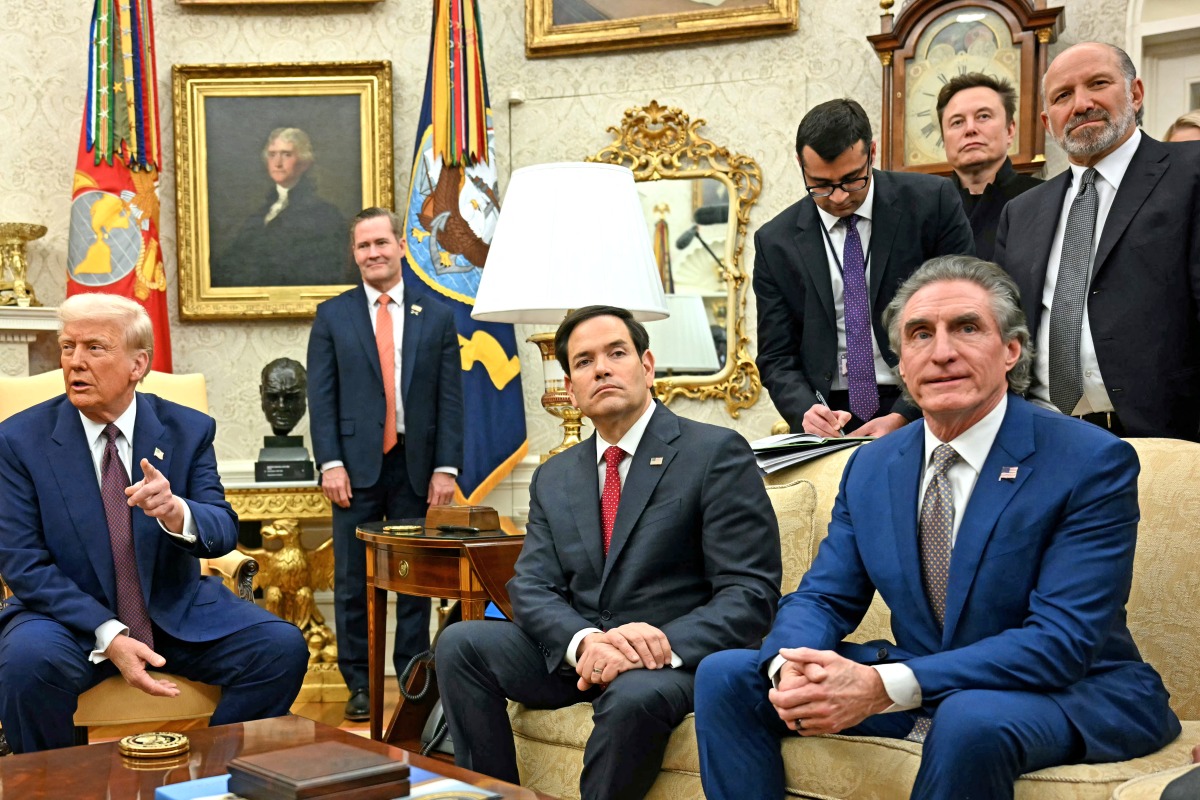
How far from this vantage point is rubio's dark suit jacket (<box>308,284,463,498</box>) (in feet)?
15.5

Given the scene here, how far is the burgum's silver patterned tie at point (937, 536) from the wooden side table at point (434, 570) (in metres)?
1.39

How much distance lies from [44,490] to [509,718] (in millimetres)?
1391

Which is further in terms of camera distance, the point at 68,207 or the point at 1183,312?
the point at 68,207

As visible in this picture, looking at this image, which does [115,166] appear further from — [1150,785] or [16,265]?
[1150,785]

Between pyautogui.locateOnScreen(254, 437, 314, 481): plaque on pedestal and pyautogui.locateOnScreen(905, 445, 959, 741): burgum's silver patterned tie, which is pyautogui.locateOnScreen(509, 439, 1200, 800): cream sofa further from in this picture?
pyautogui.locateOnScreen(254, 437, 314, 481): plaque on pedestal

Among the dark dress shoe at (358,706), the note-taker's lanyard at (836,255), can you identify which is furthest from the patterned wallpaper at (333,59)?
the note-taker's lanyard at (836,255)

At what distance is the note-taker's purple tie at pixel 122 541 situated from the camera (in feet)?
10.5

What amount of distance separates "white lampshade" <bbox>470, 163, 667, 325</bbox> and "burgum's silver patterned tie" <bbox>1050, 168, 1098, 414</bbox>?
1.17m

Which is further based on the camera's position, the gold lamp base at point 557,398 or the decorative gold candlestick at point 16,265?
the decorative gold candlestick at point 16,265

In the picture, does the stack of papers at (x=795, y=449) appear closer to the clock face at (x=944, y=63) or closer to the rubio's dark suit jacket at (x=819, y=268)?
the rubio's dark suit jacket at (x=819, y=268)

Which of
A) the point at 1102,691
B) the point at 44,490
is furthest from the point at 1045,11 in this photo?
the point at 44,490

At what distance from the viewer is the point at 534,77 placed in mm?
5793

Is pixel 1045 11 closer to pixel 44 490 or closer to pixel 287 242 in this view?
pixel 287 242

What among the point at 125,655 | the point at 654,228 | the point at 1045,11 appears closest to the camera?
the point at 125,655
